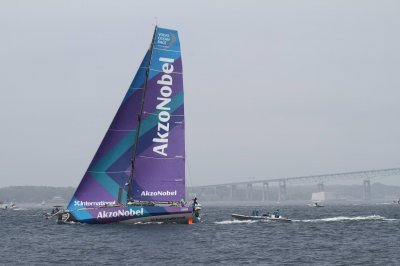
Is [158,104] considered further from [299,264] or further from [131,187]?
[299,264]

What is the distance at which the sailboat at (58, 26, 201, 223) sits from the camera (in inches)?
2447

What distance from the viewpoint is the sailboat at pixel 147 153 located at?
62.2 m

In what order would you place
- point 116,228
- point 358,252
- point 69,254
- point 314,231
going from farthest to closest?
point 314,231
point 116,228
point 358,252
point 69,254

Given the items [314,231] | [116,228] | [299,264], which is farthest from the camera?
[314,231]

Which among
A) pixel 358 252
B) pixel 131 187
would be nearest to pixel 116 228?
pixel 131 187

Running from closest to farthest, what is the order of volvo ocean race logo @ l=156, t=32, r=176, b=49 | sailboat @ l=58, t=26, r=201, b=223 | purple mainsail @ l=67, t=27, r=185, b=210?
1. sailboat @ l=58, t=26, r=201, b=223
2. purple mainsail @ l=67, t=27, r=185, b=210
3. volvo ocean race logo @ l=156, t=32, r=176, b=49

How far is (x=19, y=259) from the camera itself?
43500 mm

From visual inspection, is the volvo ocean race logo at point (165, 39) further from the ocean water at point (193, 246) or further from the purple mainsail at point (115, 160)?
the ocean water at point (193, 246)

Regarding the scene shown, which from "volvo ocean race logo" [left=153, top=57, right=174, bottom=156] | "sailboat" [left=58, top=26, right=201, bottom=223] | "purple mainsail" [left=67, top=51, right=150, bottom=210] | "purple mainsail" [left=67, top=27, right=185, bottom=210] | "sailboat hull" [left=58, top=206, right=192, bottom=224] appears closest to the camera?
"sailboat hull" [left=58, top=206, right=192, bottom=224]

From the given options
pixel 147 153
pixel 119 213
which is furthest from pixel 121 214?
pixel 147 153

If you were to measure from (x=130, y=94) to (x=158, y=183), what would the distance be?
906 centimetres

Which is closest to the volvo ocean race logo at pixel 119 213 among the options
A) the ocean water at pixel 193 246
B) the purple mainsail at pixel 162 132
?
the ocean water at pixel 193 246

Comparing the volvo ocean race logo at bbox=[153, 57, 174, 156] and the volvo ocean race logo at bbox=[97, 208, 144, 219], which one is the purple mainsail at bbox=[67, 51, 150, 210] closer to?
the volvo ocean race logo at bbox=[97, 208, 144, 219]

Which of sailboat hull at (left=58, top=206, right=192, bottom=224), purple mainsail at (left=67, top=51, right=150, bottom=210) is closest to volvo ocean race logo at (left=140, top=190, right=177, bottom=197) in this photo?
sailboat hull at (left=58, top=206, right=192, bottom=224)
